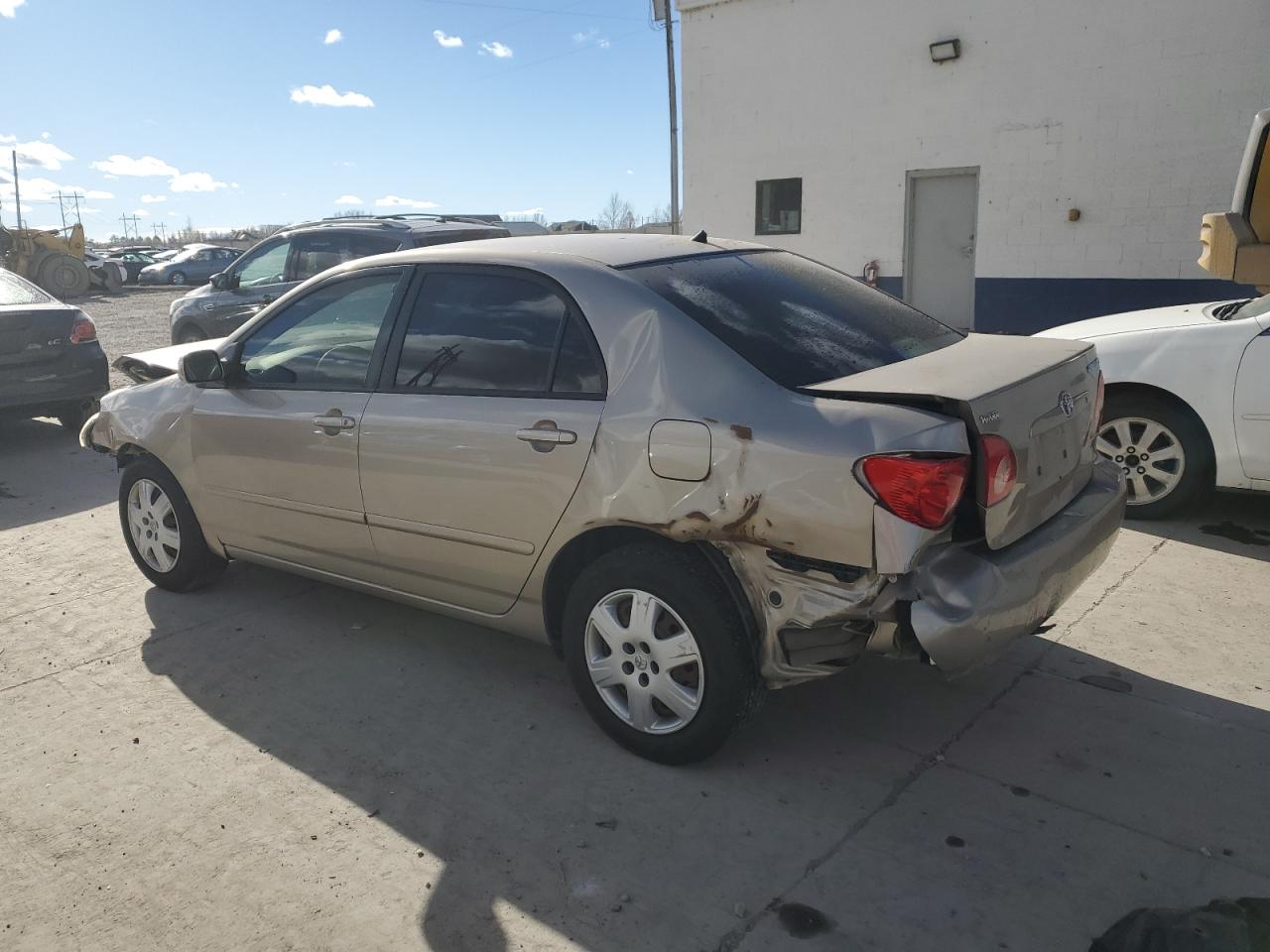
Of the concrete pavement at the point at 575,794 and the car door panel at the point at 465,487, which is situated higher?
the car door panel at the point at 465,487

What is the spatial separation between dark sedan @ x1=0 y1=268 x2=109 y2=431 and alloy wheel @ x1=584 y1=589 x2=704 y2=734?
22.1 ft

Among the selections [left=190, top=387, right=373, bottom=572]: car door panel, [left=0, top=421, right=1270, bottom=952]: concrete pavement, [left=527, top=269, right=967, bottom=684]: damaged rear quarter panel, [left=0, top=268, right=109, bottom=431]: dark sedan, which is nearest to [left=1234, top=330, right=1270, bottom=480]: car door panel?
[left=0, top=421, right=1270, bottom=952]: concrete pavement

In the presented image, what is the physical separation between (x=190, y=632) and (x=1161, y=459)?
16.9ft

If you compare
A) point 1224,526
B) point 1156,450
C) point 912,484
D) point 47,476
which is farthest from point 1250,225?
point 47,476

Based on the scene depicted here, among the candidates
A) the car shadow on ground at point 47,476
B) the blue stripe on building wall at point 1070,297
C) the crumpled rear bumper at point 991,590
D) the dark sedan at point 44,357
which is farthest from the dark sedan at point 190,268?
the crumpled rear bumper at point 991,590

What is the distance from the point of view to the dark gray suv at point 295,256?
28.8 ft

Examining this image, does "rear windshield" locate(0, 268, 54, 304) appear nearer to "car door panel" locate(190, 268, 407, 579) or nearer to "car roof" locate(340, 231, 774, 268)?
"car door panel" locate(190, 268, 407, 579)

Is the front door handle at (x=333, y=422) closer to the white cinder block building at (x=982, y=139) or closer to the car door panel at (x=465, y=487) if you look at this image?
the car door panel at (x=465, y=487)

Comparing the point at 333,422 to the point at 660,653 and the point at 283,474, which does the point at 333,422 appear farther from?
the point at 660,653

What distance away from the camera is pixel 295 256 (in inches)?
391

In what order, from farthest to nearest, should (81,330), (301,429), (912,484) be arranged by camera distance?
1. (81,330)
2. (301,429)
3. (912,484)

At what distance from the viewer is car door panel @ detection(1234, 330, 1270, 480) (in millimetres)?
5211

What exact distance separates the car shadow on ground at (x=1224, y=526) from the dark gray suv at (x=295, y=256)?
5.81 metres

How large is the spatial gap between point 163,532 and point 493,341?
2.31 metres
